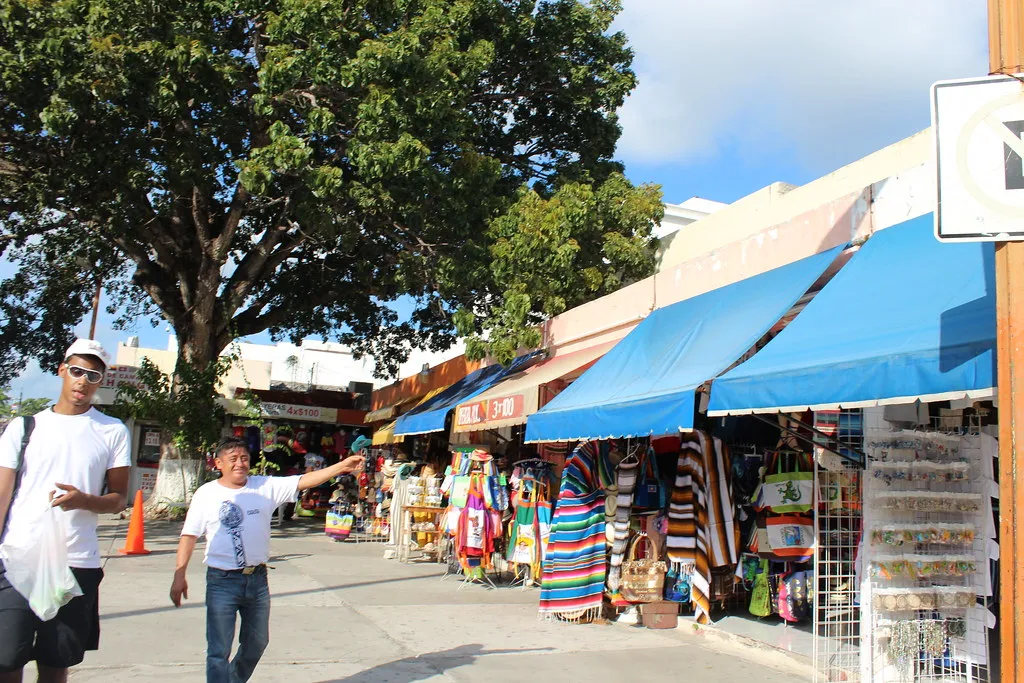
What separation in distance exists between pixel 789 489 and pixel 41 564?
570 cm

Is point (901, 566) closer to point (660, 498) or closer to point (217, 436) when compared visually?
point (660, 498)

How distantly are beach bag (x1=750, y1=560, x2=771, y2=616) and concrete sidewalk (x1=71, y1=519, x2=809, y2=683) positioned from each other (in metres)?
0.46

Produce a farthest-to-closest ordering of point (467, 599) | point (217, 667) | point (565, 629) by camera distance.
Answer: point (467, 599), point (565, 629), point (217, 667)

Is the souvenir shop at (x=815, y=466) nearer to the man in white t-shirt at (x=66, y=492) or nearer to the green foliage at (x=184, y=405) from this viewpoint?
the man in white t-shirt at (x=66, y=492)

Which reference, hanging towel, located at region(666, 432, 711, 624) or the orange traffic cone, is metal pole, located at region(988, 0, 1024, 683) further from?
the orange traffic cone

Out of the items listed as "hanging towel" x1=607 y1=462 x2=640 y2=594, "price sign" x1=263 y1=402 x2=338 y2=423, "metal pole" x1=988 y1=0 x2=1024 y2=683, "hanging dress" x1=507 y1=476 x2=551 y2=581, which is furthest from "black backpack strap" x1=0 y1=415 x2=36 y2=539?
"price sign" x1=263 y1=402 x2=338 y2=423

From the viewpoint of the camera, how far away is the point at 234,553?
16.3 ft

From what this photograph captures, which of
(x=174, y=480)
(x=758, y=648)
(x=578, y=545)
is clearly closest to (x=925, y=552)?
(x=758, y=648)

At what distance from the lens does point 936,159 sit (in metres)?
3.42

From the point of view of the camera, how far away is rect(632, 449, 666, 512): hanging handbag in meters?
8.79

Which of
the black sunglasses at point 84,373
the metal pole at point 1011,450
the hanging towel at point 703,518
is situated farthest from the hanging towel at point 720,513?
the black sunglasses at point 84,373

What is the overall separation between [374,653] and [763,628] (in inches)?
135

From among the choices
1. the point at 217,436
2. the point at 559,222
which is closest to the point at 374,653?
the point at 559,222

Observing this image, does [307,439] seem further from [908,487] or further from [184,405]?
[908,487]
